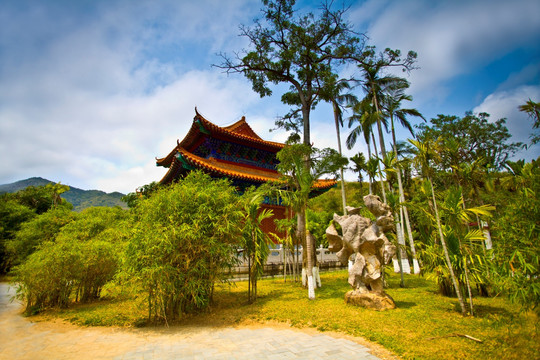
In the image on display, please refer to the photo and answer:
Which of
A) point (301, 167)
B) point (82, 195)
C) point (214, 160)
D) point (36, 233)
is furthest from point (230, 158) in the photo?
point (82, 195)

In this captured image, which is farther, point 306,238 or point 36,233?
point 36,233

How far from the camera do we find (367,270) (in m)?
6.37

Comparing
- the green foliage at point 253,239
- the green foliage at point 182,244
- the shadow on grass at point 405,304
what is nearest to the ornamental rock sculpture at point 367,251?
the shadow on grass at point 405,304

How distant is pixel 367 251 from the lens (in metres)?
6.69

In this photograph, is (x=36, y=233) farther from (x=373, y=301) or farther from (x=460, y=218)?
(x=460, y=218)

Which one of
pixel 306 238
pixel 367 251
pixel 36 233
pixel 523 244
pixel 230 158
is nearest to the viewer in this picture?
pixel 523 244

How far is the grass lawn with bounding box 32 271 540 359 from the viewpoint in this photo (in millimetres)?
3805

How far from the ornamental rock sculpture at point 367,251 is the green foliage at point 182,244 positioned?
9.01ft

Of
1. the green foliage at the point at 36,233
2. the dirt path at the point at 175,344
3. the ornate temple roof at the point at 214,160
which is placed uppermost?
the ornate temple roof at the point at 214,160

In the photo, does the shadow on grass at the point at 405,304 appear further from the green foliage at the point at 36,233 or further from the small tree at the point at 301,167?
the green foliage at the point at 36,233

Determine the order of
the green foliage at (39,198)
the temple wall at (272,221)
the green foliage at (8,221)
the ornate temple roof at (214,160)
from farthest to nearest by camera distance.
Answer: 1. the green foliage at (39,198)
2. the green foliage at (8,221)
3. the temple wall at (272,221)
4. the ornate temple roof at (214,160)

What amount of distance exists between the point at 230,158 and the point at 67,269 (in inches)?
358

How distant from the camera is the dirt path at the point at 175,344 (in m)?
4.01

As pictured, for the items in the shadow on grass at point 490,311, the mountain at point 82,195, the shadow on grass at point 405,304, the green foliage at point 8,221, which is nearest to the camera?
the shadow on grass at point 490,311
